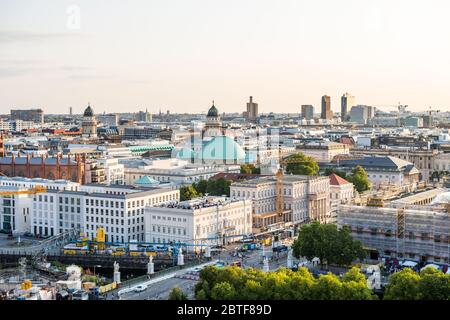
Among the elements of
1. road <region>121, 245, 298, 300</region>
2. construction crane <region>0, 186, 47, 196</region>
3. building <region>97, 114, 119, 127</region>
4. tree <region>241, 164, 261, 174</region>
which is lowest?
road <region>121, 245, 298, 300</region>

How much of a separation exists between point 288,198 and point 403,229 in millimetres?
5638

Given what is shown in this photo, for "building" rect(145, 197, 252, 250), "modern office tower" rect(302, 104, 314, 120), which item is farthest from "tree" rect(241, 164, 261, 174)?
"modern office tower" rect(302, 104, 314, 120)

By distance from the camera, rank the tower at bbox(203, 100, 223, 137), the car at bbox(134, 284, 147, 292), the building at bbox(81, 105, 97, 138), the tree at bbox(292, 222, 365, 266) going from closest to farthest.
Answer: the car at bbox(134, 284, 147, 292)
the tree at bbox(292, 222, 365, 266)
the tower at bbox(203, 100, 223, 137)
the building at bbox(81, 105, 97, 138)

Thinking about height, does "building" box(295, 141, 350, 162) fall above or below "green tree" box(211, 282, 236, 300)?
above

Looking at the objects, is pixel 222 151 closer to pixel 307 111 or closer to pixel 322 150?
pixel 322 150

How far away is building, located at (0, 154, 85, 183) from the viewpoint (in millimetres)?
23398

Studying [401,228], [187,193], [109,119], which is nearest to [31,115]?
[109,119]

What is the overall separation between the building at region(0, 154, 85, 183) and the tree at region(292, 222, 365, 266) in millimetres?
10763

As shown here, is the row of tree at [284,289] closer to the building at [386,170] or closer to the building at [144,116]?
the building at [386,170]

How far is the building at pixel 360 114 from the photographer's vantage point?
3501 inches

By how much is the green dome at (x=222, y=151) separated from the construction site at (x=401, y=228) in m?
12.5

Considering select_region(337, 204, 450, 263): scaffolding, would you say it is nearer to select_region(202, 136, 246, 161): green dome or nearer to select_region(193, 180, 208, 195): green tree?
select_region(193, 180, 208, 195): green tree

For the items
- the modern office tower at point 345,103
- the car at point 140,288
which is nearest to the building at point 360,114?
the modern office tower at point 345,103
